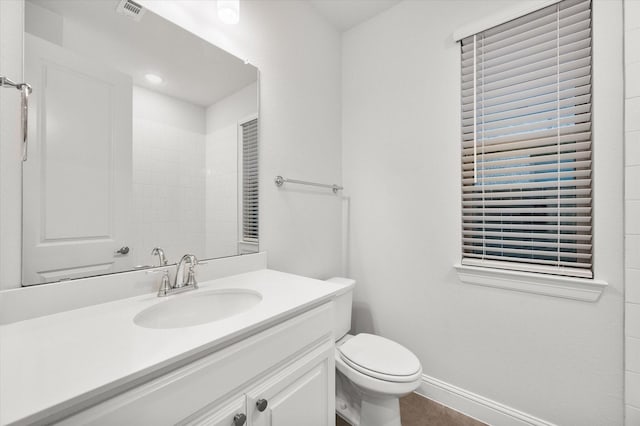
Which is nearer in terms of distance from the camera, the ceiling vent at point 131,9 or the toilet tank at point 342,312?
the ceiling vent at point 131,9

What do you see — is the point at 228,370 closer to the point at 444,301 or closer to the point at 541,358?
the point at 444,301

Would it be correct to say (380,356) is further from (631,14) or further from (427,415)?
(631,14)

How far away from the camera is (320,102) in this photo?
186cm

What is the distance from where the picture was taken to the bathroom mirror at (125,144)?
841 millimetres

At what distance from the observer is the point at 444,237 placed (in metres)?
1.57

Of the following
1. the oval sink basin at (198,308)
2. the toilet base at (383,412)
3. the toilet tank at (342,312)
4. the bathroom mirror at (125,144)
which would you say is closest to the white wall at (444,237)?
the toilet tank at (342,312)

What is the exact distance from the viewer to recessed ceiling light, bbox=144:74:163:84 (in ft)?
3.49

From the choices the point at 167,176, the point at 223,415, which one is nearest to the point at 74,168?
the point at 167,176

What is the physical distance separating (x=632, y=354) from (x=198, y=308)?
1746mm

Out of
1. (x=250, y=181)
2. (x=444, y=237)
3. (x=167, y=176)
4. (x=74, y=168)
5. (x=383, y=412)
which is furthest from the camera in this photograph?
(x=444, y=237)

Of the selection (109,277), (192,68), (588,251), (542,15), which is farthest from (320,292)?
(542,15)

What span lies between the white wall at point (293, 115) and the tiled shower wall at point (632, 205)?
1.45m

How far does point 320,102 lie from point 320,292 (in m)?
1.35

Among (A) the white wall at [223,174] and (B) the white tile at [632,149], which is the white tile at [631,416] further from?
(A) the white wall at [223,174]
